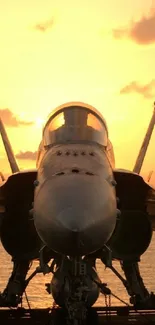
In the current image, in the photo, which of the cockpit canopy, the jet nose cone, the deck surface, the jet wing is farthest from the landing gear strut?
the jet nose cone

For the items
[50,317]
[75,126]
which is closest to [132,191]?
[75,126]

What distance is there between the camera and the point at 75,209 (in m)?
6.38

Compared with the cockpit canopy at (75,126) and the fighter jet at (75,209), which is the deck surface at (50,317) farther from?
the cockpit canopy at (75,126)

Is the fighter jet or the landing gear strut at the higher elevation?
the fighter jet

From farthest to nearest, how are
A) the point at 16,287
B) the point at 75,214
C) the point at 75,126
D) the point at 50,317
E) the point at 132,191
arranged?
the point at 50,317, the point at 16,287, the point at 132,191, the point at 75,126, the point at 75,214

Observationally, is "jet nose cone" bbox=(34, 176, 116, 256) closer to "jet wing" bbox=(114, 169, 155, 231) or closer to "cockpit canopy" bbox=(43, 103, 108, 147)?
"cockpit canopy" bbox=(43, 103, 108, 147)

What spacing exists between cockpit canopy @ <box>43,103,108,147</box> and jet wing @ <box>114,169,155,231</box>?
65 cm

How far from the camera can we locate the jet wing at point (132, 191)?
352 inches

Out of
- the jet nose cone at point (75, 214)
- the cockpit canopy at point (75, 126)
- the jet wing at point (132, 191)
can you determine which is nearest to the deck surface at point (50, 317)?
the jet wing at point (132, 191)

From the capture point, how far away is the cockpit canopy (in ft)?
28.4

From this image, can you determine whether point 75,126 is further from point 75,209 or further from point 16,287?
point 16,287

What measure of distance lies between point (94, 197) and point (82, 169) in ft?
2.29

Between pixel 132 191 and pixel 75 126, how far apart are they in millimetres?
1540

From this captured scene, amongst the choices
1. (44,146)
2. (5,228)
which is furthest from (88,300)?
(44,146)
